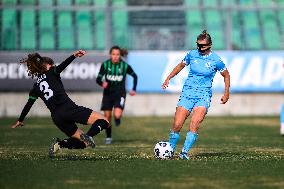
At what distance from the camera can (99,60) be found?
3206 cm

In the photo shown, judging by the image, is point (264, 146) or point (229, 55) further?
point (229, 55)

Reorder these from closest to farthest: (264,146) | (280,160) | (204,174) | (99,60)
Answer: (204,174), (280,160), (264,146), (99,60)

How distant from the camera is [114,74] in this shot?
21891 millimetres

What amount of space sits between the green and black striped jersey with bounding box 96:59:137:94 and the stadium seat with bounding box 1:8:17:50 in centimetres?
1152

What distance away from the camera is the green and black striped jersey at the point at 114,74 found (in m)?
21.7

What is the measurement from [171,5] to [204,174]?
21325mm

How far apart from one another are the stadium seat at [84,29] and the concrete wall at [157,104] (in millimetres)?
2186

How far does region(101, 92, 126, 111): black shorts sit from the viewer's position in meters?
21.9

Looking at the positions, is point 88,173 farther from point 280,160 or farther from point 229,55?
point 229,55

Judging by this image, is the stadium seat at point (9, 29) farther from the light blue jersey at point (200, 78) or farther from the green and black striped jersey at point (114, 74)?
the light blue jersey at point (200, 78)

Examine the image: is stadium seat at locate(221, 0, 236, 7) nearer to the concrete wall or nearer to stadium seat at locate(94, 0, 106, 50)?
the concrete wall

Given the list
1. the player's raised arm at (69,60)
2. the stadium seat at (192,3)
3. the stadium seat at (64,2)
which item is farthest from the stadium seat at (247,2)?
the player's raised arm at (69,60)

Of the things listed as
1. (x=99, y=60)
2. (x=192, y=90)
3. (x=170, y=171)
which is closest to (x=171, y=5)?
(x=99, y=60)

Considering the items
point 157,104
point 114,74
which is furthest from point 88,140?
point 157,104
